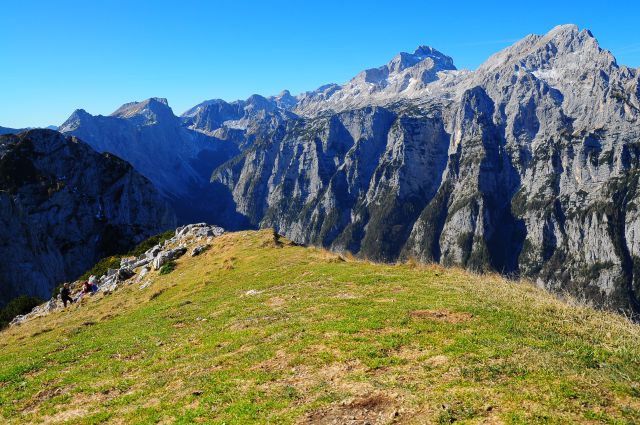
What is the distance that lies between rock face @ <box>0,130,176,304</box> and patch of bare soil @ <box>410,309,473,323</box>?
348 feet

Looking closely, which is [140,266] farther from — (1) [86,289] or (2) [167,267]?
(2) [167,267]

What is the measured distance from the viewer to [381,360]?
1576cm

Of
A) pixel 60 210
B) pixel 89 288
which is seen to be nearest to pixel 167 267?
pixel 89 288

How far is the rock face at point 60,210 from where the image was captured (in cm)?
10756

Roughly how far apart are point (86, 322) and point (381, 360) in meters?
30.0

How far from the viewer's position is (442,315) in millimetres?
20453

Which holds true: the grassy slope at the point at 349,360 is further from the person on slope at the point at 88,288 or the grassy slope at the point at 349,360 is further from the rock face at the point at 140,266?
the rock face at the point at 140,266

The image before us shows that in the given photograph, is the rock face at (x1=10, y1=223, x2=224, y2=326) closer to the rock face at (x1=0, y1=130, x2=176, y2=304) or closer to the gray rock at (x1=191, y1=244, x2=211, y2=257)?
the gray rock at (x1=191, y1=244, x2=211, y2=257)

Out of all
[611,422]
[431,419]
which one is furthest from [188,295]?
[611,422]

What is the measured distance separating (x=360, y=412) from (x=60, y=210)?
16370 cm

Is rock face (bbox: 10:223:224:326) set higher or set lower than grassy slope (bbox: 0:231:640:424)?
lower

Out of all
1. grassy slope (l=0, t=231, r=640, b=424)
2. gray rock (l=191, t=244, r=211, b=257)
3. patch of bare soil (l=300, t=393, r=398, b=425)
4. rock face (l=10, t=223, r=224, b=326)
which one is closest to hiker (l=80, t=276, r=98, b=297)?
rock face (l=10, t=223, r=224, b=326)

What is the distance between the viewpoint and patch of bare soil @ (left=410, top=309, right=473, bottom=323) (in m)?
19.6

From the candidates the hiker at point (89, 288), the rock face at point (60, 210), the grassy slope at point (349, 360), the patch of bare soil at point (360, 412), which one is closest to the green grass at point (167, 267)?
the hiker at point (89, 288)
